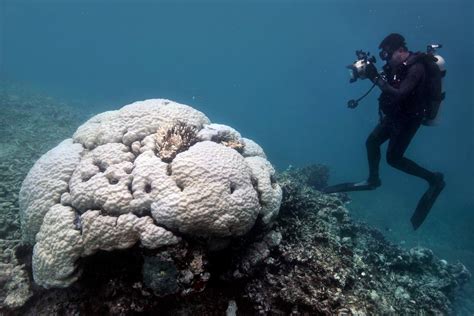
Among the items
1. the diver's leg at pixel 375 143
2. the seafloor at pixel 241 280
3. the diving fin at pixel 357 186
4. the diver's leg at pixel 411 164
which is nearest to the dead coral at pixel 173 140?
the seafloor at pixel 241 280

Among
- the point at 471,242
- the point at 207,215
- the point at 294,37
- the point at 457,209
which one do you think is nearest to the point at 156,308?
the point at 207,215

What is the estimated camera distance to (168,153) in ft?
14.0

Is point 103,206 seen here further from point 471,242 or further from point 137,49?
point 137,49

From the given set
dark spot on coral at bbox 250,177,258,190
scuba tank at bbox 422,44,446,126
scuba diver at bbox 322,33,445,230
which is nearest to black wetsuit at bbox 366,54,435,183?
scuba diver at bbox 322,33,445,230

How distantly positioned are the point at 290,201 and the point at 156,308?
2731 millimetres

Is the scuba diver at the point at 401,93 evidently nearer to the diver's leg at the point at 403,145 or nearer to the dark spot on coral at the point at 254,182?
the diver's leg at the point at 403,145

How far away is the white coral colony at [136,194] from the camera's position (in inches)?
141

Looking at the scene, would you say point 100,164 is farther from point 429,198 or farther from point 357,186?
point 429,198

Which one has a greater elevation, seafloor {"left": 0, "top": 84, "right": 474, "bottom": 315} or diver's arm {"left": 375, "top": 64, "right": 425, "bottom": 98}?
diver's arm {"left": 375, "top": 64, "right": 425, "bottom": 98}

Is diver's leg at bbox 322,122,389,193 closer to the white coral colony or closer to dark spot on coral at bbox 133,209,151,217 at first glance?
the white coral colony

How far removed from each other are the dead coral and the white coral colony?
0.01 meters

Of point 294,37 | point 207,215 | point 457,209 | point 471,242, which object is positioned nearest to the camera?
point 207,215

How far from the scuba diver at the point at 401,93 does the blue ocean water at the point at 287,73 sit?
361 inches

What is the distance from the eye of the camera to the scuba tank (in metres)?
6.21
